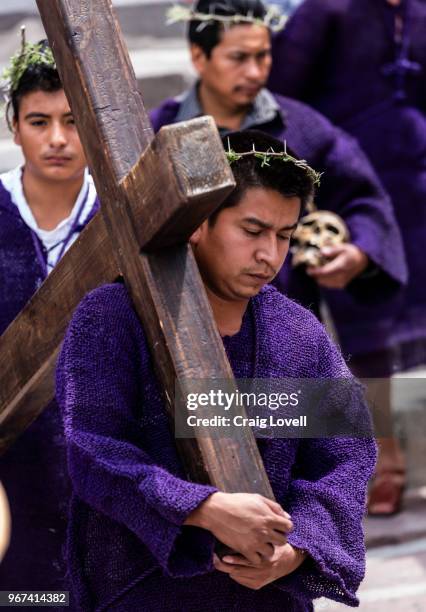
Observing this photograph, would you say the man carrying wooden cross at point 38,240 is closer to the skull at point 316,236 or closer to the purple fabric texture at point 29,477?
the purple fabric texture at point 29,477

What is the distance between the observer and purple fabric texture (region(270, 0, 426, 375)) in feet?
19.7

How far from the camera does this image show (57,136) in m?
3.95

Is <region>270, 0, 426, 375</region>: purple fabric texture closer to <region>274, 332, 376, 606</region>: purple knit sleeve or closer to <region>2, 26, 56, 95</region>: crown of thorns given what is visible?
<region>2, 26, 56, 95</region>: crown of thorns

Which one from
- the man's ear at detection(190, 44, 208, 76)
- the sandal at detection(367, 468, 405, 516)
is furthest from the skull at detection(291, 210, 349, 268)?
the sandal at detection(367, 468, 405, 516)

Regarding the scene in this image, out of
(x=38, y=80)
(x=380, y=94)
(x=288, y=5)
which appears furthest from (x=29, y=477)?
(x=288, y=5)

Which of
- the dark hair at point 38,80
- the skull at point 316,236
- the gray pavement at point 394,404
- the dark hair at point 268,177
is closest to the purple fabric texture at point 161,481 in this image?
the dark hair at point 268,177

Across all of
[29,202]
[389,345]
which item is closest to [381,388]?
[389,345]

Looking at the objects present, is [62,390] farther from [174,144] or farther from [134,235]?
[174,144]

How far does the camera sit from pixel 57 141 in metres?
3.94

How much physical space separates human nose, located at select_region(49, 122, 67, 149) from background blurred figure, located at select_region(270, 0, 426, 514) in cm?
219

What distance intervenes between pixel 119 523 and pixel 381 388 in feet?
9.24

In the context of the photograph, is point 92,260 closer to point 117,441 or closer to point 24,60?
point 117,441

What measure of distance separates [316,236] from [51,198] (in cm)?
160

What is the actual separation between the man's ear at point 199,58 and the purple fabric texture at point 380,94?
1.87ft
